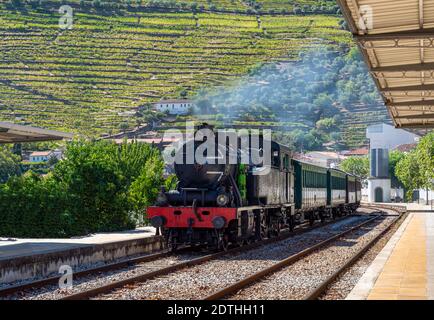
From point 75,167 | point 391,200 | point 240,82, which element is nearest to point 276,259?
point 75,167

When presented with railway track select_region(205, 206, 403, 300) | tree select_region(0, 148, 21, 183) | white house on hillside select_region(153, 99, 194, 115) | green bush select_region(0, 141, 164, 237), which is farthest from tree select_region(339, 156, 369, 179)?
railway track select_region(205, 206, 403, 300)

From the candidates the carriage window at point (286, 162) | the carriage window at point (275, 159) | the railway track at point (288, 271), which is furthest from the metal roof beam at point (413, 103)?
the railway track at point (288, 271)

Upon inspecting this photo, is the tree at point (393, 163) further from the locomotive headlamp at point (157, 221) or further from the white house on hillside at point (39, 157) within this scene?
the locomotive headlamp at point (157, 221)

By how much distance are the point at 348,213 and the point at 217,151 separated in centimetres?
3221

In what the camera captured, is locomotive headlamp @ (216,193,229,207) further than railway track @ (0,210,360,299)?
Yes

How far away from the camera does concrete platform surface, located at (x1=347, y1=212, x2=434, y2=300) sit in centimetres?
1132

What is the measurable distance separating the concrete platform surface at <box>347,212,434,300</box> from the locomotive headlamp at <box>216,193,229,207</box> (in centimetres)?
399

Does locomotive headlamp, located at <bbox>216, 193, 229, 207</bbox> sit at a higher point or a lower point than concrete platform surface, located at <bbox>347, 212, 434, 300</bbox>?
higher

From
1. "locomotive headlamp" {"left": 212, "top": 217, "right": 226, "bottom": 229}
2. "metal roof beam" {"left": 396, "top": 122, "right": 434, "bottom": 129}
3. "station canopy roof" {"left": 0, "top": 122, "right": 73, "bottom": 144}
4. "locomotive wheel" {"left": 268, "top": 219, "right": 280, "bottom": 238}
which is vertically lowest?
"locomotive wheel" {"left": 268, "top": 219, "right": 280, "bottom": 238}

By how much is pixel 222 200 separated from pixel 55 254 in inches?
186

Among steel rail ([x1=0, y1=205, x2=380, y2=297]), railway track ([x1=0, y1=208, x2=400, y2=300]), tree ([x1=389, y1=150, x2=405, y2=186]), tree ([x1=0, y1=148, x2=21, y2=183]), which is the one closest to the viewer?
railway track ([x1=0, y1=208, x2=400, y2=300])

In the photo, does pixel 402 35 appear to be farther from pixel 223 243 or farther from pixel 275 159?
pixel 223 243

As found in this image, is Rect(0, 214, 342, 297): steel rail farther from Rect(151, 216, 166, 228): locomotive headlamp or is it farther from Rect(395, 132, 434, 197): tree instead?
Rect(395, 132, 434, 197): tree
